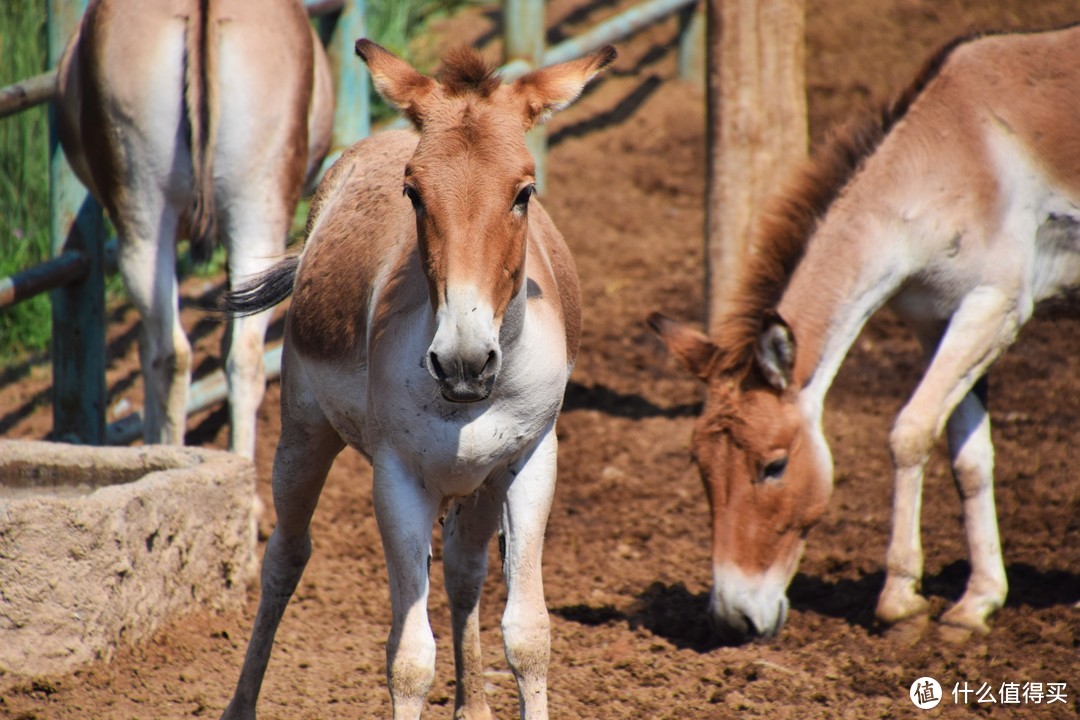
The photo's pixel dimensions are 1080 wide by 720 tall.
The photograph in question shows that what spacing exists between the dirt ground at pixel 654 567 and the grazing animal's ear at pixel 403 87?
1836mm

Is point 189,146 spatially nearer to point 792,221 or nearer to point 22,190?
point 792,221

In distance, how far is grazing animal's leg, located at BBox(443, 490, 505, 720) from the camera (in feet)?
11.0

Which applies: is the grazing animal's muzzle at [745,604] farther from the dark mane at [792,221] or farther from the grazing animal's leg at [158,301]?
the grazing animal's leg at [158,301]

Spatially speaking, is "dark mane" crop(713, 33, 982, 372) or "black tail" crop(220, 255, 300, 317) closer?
"black tail" crop(220, 255, 300, 317)

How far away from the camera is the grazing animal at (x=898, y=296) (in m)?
4.09

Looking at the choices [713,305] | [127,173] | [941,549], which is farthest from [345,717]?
[713,305]

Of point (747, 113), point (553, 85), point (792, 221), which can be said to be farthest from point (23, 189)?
point (553, 85)

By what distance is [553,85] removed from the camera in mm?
2824

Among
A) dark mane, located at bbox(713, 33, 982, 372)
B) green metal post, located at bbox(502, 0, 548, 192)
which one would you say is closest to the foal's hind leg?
dark mane, located at bbox(713, 33, 982, 372)

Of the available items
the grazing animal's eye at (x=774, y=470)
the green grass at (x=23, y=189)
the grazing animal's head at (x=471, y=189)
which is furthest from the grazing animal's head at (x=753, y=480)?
the green grass at (x=23, y=189)

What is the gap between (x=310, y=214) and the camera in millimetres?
3734

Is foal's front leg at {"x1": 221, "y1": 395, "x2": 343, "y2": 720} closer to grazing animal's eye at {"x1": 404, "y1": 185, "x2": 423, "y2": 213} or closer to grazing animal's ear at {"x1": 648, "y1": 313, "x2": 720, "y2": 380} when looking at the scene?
grazing animal's eye at {"x1": 404, "y1": 185, "x2": 423, "y2": 213}

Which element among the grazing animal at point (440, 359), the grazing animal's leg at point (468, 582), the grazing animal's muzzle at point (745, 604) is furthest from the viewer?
the grazing animal's muzzle at point (745, 604)

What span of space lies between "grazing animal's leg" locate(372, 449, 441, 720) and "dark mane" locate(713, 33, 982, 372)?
1574mm
